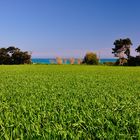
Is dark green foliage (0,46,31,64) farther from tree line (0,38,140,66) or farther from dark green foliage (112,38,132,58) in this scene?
dark green foliage (112,38,132,58)

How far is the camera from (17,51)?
60.3 metres

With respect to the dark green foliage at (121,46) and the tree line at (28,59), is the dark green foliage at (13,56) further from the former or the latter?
the dark green foliage at (121,46)

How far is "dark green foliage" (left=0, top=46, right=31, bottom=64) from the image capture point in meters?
59.4

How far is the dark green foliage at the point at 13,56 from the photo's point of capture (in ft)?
195

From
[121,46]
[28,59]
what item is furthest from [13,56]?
[121,46]

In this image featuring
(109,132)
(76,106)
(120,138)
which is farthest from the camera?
(76,106)

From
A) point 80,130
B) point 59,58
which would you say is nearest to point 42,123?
point 80,130

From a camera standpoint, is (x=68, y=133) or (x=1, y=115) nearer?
(x=68, y=133)

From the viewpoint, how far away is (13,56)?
6034 cm

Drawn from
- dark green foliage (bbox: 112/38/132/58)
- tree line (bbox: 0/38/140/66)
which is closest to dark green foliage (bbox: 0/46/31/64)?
tree line (bbox: 0/38/140/66)

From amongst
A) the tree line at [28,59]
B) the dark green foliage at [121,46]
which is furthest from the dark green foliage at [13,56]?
the dark green foliage at [121,46]

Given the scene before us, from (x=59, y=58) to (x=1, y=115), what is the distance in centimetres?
5408

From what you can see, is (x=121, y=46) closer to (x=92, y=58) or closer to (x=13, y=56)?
(x=92, y=58)

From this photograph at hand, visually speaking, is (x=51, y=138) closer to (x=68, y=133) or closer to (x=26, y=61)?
(x=68, y=133)
